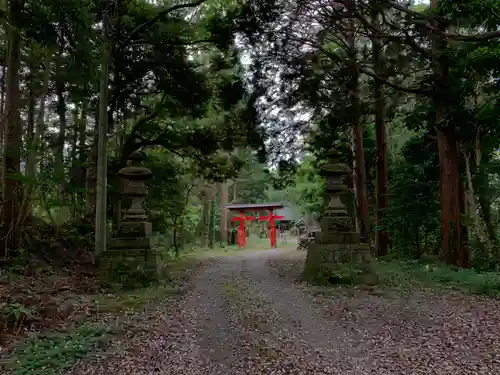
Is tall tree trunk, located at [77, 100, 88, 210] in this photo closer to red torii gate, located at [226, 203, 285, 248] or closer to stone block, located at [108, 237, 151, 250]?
stone block, located at [108, 237, 151, 250]

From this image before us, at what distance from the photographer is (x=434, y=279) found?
839 cm

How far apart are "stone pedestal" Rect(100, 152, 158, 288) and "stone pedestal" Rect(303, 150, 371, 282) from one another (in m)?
3.55

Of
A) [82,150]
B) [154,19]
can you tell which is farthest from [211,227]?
[154,19]

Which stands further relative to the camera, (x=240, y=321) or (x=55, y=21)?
(x=55, y=21)

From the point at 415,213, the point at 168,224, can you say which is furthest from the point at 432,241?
the point at 168,224

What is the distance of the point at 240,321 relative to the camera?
5828 millimetres

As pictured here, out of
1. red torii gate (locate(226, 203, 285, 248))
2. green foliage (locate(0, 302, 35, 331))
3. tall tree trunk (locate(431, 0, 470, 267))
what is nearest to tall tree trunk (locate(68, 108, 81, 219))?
green foliage (locate(0, 302, 35, 331))

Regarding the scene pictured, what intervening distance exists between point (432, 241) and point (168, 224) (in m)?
10.3

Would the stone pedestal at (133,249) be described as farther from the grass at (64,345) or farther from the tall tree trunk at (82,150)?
the tall tree trunk at (82,150)

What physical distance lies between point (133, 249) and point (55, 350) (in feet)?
14.2

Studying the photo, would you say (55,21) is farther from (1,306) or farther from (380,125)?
(380,125)

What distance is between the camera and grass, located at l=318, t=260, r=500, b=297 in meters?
7.24

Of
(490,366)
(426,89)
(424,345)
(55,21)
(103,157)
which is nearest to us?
(490,366)

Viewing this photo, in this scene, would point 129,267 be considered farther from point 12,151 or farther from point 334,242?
point 334,242
